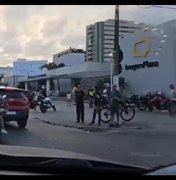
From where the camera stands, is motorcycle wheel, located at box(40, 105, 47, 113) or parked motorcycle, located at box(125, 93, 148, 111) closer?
motorcycle wheel, located at box(40, 105, 47, 113)

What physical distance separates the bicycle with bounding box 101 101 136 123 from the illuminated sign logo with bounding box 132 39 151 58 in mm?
7963

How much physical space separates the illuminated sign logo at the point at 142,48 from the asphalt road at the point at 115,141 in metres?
10.3

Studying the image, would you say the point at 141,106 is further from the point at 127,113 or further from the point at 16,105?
the point at 16,105

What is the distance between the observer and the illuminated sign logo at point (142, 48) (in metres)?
26.8

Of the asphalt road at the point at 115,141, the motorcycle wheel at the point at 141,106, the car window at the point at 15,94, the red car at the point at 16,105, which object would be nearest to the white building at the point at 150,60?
the motorcycle wheel at the point at 141,106

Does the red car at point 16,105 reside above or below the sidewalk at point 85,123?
above

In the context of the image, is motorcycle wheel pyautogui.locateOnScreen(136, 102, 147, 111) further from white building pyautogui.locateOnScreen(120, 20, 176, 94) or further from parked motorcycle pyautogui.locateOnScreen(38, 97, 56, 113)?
parked motorcycle pyautogui.locateOnScreen(38, 97, 56, 113)

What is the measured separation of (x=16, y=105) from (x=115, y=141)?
2435mm

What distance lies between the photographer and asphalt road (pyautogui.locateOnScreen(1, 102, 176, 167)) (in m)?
9.00

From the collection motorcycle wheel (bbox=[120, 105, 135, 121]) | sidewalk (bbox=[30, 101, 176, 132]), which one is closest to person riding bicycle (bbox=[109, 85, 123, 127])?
sidewalk (bbox=[30, 101, 176, 132])

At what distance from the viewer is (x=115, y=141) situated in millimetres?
11969

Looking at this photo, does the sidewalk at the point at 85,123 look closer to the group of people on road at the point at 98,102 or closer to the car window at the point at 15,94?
the group of people on road at the point at 98,102

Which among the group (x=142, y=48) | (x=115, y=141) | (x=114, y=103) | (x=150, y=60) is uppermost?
(x=142, y=48)

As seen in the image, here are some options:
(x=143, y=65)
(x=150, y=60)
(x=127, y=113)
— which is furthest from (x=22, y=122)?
(x=143, y=65)
